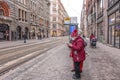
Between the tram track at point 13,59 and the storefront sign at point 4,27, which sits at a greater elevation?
the storefront sign at point 4,27

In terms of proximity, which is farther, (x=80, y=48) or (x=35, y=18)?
(x=35, y=18)

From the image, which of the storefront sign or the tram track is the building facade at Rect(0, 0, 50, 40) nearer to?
the storefront sign

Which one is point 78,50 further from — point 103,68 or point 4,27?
point 4,27

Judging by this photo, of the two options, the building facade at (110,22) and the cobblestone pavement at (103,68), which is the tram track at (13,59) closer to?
the cobblestone pavement at (103,68)

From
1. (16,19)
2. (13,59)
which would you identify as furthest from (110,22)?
(16,19)

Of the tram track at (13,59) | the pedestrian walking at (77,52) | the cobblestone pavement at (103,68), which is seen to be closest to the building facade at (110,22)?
the tram track at (13,59)

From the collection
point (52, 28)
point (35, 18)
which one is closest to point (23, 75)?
point (35, 18)

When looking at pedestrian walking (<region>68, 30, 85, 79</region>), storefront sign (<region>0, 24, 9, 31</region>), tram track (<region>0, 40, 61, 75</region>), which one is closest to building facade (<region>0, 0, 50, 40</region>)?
storefront sign (<region>0, 24, 9, 31</region>)

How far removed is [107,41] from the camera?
104 feet

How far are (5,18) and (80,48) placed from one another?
30827 mm

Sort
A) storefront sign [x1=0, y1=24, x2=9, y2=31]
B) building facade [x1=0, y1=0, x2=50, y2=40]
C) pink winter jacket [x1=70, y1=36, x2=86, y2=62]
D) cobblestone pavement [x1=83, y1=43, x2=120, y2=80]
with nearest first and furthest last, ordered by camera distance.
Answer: pink winter jacket [x1=70, y1=36, x2=86, y2=62]
cobblestone pavement [x1=83, y1=43, x2=120, y2=80]
storefront sign [x1=0, y1=24, x2=9, y2=31]
building facade [x1=0, y1=0, x2=50, y2=40]

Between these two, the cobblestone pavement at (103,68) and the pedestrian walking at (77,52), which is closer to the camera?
the pedestrian walking at (77,52)

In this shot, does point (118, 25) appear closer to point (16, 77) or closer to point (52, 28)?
point (16, 77)

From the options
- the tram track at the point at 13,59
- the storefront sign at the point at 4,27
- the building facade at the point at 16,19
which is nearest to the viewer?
the tram track at the point at 13,59
